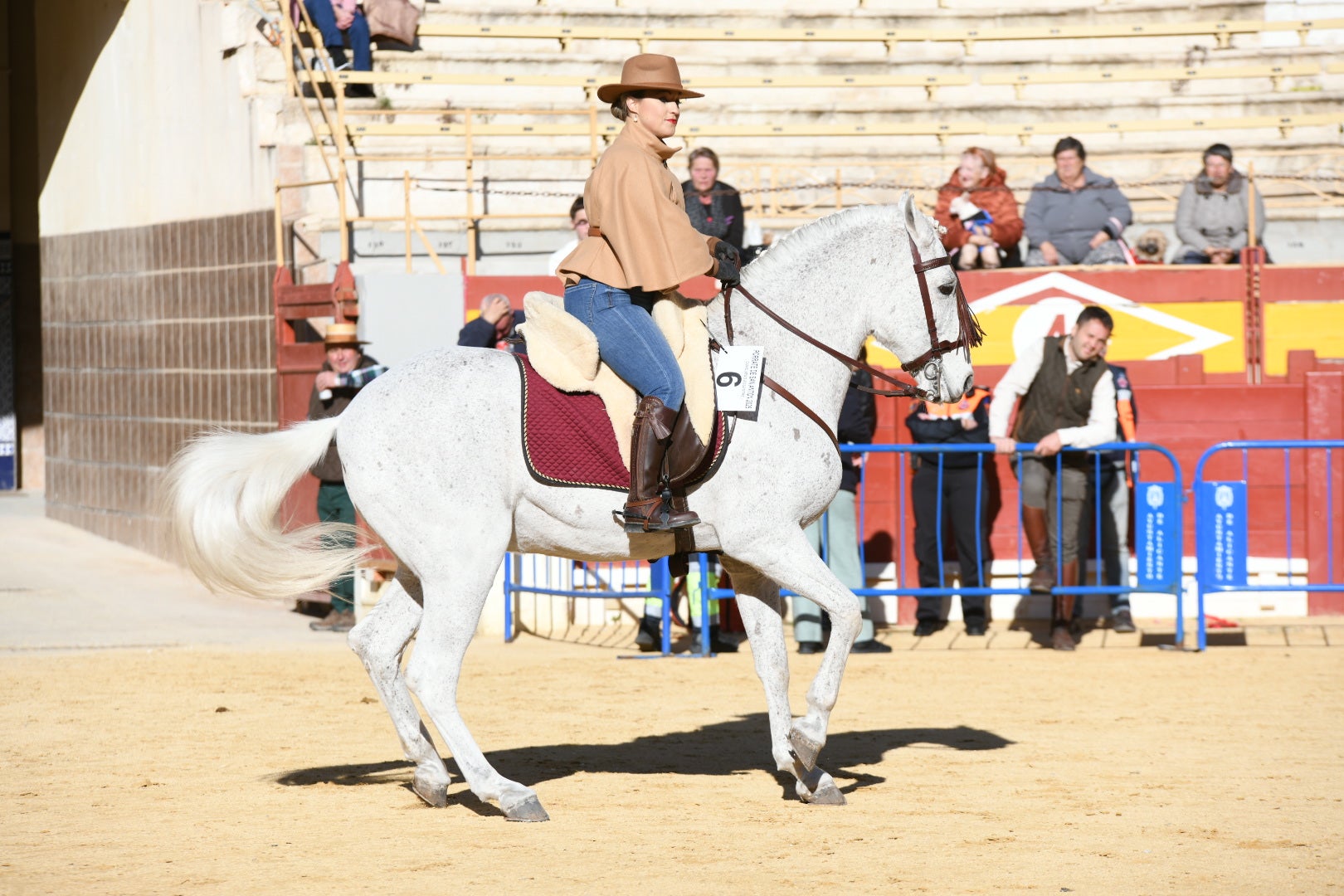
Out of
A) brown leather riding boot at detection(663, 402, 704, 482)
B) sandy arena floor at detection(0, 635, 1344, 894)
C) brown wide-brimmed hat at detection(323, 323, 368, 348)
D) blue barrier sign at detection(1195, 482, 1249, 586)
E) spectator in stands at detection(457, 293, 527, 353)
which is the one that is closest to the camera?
sandy arena floor at detection(0, 635, 1344, 894)

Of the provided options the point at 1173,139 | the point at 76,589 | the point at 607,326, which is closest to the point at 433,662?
the point at 607,326

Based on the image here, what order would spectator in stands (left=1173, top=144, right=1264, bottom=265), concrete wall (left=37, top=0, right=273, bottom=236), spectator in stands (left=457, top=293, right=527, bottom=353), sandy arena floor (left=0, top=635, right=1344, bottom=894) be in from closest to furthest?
sandy arena floor (left=0, top=635, right=1344, bottom=894) → spectator in stands (left=457, top=293, right=527, bottom=353) → spectator in stands (left=1173, top=144, right=1264, bottom=265) → concrete wall (left=37, top=0, right=273, bottom=236)

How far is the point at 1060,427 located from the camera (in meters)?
11.1

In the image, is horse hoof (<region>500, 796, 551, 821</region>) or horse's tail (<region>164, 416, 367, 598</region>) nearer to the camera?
horse hoof (<region>500, 796, 551, 821</region>)

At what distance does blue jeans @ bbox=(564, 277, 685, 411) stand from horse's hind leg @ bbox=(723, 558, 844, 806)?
913 mm

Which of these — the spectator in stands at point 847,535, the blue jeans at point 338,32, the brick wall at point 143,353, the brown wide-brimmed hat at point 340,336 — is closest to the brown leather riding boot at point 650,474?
the spectator in stands at point 847,535

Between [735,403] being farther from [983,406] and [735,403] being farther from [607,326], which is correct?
[983,406]

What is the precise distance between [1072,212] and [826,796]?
879 centimetres

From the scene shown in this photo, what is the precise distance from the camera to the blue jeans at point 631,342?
20.6ft

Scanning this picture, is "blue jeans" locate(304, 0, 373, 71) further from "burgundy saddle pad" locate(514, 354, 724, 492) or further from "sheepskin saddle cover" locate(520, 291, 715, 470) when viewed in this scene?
"burgundy saddle pad" locate(514, 354, 724, 492)

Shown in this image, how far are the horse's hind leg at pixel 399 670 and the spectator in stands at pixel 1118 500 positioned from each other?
18.9ft

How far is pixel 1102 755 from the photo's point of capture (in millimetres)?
7504

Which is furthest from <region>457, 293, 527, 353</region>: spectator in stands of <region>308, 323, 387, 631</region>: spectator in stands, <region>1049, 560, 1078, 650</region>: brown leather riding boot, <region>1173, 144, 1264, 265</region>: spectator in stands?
<region>1173, 144, 1264, 265</region>: spectator in stands

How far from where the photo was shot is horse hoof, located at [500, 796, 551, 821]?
20.4 ft
